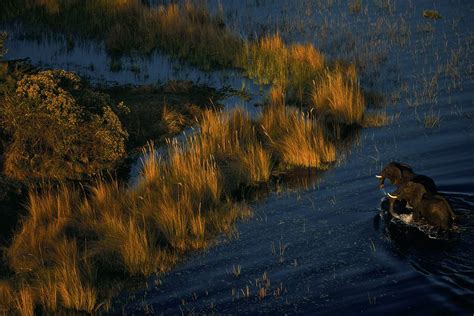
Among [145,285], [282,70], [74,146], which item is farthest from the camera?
[282,70]

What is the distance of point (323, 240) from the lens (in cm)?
912

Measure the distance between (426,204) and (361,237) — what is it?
938 millimetres

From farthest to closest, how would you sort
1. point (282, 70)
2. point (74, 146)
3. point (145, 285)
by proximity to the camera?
point (282, 70) → point (74, 146) → point (145, 285)

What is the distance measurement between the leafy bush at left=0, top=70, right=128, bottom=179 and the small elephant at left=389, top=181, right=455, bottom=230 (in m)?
5.49

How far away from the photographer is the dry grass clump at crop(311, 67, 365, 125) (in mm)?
13922

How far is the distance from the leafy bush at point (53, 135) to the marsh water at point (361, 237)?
331 cm

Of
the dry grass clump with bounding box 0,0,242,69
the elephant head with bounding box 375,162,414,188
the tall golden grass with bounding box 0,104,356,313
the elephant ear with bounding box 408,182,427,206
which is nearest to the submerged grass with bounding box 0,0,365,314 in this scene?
the tall golden grass with bounding box 0,104,356,313

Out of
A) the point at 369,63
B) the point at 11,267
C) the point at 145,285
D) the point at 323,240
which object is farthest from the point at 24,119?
the point at 369,63

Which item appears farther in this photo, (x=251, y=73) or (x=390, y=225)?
(x=251, y=73)

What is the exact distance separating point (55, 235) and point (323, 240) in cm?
355

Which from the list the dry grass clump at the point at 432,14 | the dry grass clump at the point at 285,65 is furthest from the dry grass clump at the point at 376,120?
the dry grass clump at the point at 432,14

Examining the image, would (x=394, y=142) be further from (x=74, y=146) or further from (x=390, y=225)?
(x=74, y=146)

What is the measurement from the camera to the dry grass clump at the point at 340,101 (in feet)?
45.7

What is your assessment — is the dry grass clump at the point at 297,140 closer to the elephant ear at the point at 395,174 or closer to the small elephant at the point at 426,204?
the elephant ear at the point at 395,174
